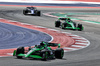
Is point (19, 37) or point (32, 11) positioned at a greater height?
point (19, 37)

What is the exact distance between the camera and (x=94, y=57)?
17422 millimetres

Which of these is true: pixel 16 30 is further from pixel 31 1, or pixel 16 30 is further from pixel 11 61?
pixel 31 1

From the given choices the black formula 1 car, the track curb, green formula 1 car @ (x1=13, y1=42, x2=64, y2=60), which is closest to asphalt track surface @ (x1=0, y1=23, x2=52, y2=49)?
the track curb

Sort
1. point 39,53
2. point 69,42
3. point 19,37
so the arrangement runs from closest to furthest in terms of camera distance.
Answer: point 39,53 → point 69,42 → point 19,37

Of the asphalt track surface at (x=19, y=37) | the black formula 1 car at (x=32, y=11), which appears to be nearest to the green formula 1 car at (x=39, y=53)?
the asphalt track surface at (x=19, y=37)

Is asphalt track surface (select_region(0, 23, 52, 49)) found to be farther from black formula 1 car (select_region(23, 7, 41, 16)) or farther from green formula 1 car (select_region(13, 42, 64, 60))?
black formula 1 car (select_region(23, 7, 41, 16))

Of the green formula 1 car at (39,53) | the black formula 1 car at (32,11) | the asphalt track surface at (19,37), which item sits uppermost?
the green formula 1 car at (39,53)

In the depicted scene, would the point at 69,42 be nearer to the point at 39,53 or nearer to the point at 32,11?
the point at 39,53

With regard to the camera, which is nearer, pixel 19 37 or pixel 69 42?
pixel 69 42

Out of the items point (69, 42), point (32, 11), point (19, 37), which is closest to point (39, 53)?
point (69, 42)

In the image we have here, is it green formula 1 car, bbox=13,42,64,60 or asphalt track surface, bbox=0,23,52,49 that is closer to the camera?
green formula 1 car, bbox=13,42,64,60

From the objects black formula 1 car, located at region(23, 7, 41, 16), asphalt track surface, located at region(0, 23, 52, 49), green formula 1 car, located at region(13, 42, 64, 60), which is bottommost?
black formula 1 car, located at region(23, 7, 41, 16)

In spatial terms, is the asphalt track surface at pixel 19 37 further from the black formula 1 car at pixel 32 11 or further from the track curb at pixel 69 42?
the black formula 1 car at pixel 32 11

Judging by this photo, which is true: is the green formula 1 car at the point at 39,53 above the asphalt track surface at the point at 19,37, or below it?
above
